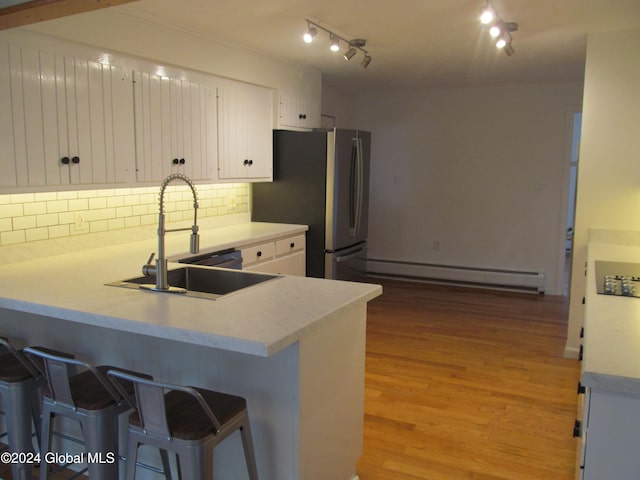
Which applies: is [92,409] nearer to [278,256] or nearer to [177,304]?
[177,304]

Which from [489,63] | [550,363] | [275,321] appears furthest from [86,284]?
[489,63]

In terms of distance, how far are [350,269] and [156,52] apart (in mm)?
2487

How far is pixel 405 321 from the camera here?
16.5ft

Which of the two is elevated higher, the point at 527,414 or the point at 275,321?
the point at 275,321

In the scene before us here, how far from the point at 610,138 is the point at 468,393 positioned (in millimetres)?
2062

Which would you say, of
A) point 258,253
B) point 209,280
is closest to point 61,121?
point 209,280

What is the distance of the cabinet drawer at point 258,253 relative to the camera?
158 inches

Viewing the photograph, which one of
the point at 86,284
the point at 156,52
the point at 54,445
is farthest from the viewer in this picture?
the point at 156,52

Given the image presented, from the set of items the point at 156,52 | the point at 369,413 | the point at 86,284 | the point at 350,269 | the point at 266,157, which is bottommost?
the point at 369,413

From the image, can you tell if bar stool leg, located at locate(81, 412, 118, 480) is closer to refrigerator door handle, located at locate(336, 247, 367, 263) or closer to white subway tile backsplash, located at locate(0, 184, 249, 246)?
white subway tile backsplash, located at locate(0, 184, 249, 246)

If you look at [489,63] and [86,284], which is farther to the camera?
[489,63]

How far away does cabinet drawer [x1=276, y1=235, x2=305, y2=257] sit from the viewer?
4.43 metres

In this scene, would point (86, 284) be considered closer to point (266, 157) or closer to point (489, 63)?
point (266, 157)

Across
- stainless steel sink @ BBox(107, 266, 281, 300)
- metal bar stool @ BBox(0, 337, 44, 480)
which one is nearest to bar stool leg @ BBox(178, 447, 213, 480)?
metal bar stool @ BBox(0, 337, 44, 480)
